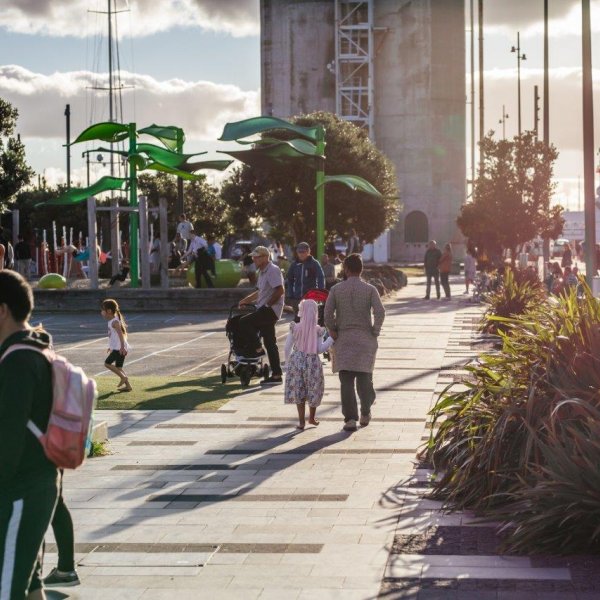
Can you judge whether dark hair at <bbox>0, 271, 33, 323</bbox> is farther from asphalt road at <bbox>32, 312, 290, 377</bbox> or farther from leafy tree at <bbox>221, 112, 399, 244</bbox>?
leafy tree at <bbox>221, 112, 399, 244</bbox>

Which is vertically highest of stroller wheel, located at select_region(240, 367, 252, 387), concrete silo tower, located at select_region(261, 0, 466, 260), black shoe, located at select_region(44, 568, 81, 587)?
concrete silo tower, located at select_region(261, 0, 466, 260)

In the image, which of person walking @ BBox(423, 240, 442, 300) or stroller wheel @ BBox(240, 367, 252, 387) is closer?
stroller wheel @ BBox(240, 367, 252, 387)

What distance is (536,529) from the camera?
24.2 feet

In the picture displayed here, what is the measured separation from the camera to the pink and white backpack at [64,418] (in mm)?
4984

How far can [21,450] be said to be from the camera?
16.0ft

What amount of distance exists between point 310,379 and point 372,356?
2.09ft

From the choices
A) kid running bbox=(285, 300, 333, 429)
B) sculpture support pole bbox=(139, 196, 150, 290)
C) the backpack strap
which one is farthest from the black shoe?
sculpture support pole bbox=(139, 196, 150, 290)

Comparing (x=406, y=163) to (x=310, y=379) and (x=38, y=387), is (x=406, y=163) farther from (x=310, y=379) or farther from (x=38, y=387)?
(x=38, y=387)

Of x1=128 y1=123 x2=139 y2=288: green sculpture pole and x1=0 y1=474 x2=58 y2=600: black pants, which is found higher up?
x1=128 y1=123 x2=139 y2=288: green sculpture pole

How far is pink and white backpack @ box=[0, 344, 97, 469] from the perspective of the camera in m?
4.98

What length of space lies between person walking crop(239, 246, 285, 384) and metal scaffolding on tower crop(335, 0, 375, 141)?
69176 mm

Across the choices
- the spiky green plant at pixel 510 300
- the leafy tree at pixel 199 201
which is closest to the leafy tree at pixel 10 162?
the spiky green plant at pixel 510 300

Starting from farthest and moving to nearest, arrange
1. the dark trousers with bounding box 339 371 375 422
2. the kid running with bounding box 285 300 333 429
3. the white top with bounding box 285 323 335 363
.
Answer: the white top with bounding box 285 323 335 363
the kid running with bounding box 285 300 333 429
the dark trousers with bounding box 339 371 375 422

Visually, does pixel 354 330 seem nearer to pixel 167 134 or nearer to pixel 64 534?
pixel 64 534
